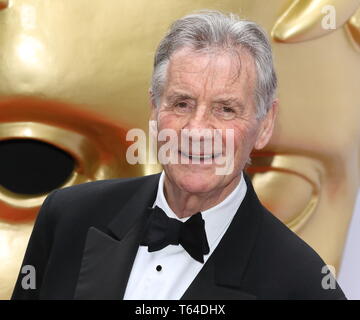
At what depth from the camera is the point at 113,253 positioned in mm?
648

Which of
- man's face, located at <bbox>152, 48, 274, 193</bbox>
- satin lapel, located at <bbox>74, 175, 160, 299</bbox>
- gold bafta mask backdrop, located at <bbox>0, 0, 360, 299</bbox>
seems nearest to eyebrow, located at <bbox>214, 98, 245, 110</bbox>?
man's face, located at <bbox>152, 48, 274, 193</bbox>

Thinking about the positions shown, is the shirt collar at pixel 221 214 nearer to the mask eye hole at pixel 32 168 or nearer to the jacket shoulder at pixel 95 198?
the jacket shoulder at pixel 95 198

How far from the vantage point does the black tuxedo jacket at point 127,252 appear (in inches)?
23.7

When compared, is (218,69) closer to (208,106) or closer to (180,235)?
(208,106)

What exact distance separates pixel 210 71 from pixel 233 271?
15 cm

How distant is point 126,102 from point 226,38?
→ 1.02 ft

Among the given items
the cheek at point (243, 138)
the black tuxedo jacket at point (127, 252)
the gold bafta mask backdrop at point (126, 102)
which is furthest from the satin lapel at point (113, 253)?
the gold bafta mask backdrop at point (126, 102)

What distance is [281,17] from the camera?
3.05ft

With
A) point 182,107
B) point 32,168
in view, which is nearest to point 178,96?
point 182,107

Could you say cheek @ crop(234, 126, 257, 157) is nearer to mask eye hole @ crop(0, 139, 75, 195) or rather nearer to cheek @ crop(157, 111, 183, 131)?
cheek @ crop(157, 111, 183, 131)

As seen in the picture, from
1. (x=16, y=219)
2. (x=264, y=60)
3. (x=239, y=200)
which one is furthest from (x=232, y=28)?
(x=16, y=219)

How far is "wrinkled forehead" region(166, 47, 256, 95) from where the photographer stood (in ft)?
1.98
